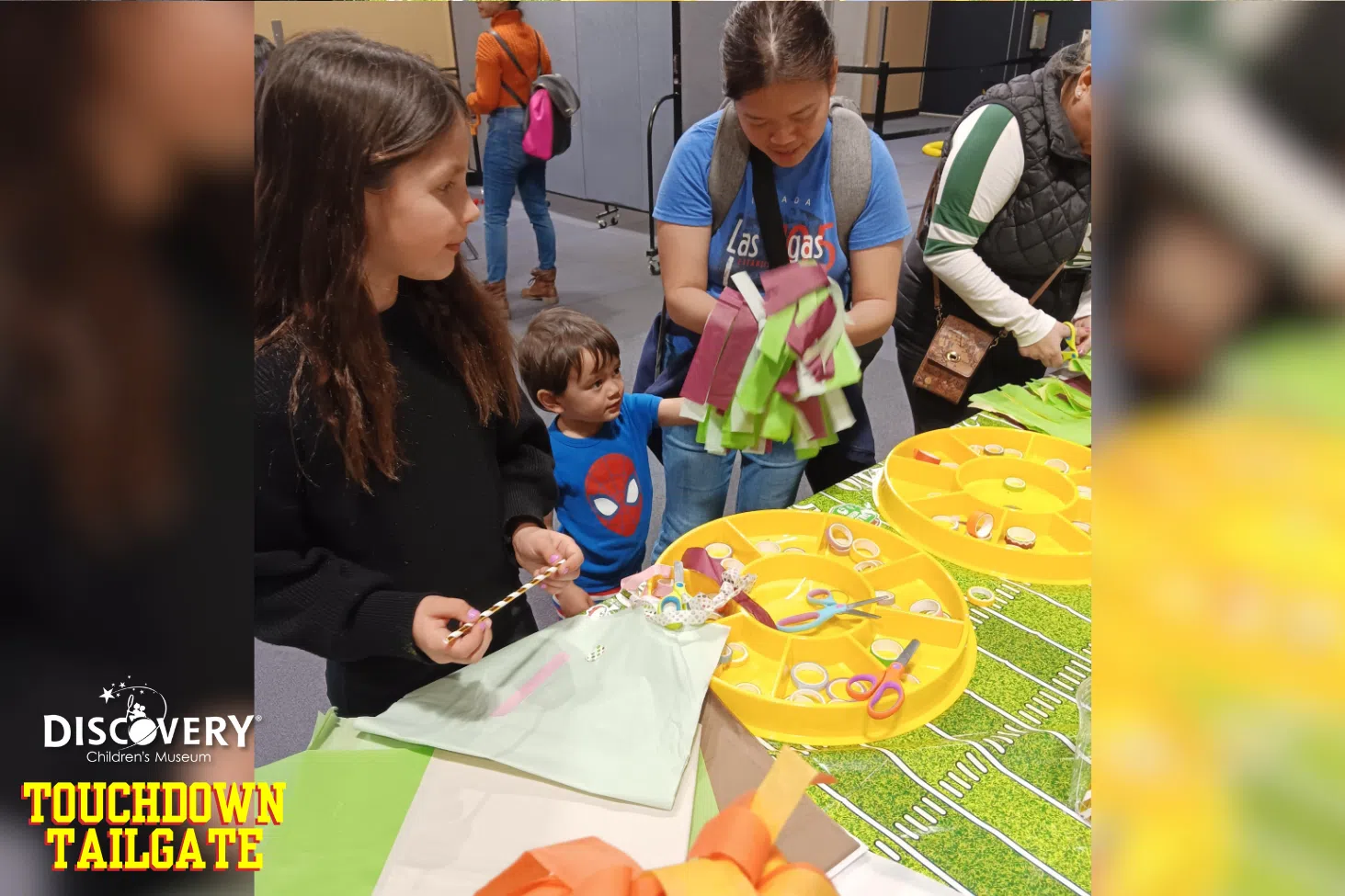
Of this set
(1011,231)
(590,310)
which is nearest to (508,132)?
(590,310)

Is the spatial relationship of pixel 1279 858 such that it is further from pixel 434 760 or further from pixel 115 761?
pixel 434 760

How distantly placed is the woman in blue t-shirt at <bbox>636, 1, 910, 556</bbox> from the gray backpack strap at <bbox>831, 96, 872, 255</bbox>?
14 mm

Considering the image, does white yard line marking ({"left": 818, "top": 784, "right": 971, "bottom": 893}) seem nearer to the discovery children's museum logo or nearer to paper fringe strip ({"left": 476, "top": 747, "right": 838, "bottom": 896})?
paper fringe strip ({"left": 476, "top": 747, "right": 838, "bottom": 896})

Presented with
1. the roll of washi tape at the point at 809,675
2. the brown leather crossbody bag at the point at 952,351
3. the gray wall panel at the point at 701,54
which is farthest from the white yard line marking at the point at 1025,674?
the gray wall panel at the point at 701,54

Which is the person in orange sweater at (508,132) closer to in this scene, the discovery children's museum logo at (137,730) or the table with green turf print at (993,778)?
the table with green turf print at (993,778)

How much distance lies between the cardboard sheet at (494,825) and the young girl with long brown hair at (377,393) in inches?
5.2

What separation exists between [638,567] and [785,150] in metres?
0.87

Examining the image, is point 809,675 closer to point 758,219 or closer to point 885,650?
point 885,650

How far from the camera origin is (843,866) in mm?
733

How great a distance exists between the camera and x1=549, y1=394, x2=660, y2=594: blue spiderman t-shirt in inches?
64.0

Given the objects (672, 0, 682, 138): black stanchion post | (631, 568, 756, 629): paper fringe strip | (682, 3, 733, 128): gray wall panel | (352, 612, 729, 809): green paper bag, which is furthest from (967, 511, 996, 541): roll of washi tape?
(682, 3, 733, 128): gray wall panel

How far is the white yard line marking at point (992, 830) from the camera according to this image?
723mm

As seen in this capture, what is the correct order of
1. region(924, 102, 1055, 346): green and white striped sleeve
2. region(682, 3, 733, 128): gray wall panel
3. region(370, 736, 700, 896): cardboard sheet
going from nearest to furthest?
region(370, 736, 700, 896): cardboard sheet
region(924, 102, 1055, 346): green and white striped sleeve
region(682, 3, 733, 128): gray wall panel

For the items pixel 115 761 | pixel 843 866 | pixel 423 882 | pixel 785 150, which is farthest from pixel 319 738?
pixel 785 150
